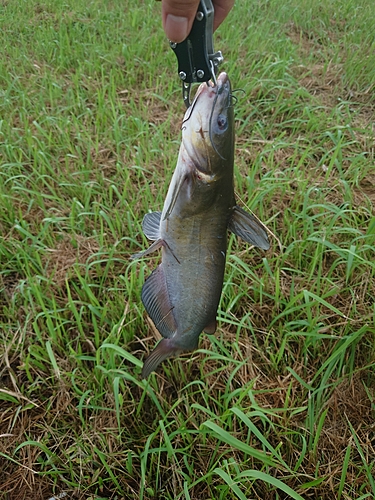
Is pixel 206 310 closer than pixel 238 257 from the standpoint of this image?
Yes

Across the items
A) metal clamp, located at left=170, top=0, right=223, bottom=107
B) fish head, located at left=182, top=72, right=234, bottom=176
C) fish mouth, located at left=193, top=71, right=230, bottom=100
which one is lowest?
fish head, located at left=182, top=72, right=234, bottom=176

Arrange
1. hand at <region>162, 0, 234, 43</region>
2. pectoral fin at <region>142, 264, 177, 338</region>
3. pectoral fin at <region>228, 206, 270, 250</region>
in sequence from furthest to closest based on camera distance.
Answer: pectoral fin at <region>142, 264, 177, 338</region>
pectoral fin at <region>228, 206, 270, 250</region>
hand at <region>162, 0, 234, 43</region>

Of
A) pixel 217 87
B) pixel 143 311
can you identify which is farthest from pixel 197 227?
pixel 143 311

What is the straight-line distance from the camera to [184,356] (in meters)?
1.82

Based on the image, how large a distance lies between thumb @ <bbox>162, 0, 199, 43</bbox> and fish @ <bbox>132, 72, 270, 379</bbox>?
5.6 inches

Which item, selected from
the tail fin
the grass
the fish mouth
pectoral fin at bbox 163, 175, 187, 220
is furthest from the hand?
the grass

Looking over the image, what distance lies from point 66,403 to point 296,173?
185 centimetres

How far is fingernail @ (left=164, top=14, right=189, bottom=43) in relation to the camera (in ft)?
3.45

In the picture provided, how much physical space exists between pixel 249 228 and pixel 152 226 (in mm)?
320

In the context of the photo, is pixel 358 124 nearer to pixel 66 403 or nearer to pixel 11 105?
pixel 11 105

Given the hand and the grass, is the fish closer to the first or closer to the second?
the hand

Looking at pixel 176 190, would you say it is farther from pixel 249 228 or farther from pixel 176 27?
pixel 176 27

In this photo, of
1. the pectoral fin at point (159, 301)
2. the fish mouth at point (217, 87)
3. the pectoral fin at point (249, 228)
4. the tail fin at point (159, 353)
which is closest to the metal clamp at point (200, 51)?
the fish mouth at point (217, 87)

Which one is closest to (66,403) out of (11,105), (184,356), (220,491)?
(184,356)
